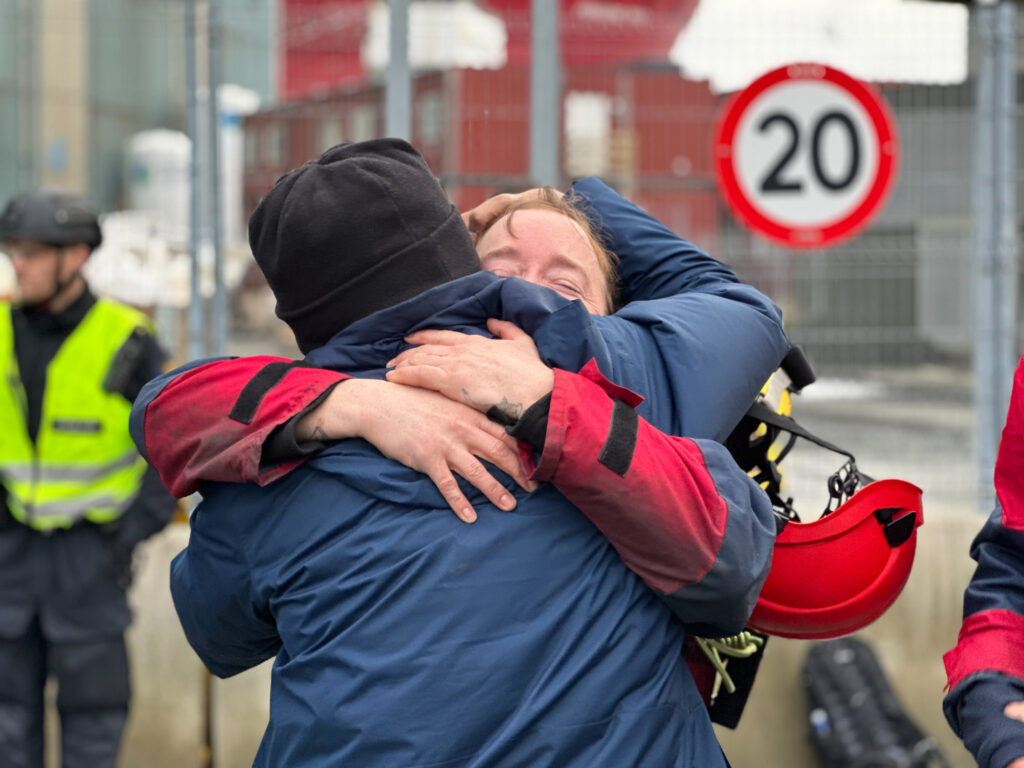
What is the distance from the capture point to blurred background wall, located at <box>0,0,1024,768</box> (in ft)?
15.3

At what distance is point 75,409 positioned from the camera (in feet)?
14.1

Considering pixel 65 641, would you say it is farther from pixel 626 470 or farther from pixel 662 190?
pixel 626 470

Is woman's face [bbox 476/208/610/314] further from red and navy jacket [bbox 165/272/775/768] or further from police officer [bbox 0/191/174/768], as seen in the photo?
police officer [bbox 0/191/174/768]

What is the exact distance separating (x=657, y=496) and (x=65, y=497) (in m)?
3.21

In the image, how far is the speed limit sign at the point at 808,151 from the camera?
15.5 ft

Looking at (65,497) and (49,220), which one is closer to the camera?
(65,497)

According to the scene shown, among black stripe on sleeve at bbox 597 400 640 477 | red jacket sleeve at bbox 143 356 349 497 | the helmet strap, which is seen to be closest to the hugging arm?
black stripe on sleeve at bbox 597 400 640 477

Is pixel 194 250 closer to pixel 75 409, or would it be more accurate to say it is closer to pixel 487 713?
pixel 75 409

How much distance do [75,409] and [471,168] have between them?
1520 mm

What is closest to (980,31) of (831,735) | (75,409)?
(831,735)

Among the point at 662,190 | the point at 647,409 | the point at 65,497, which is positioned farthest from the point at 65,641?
the point at 647,409

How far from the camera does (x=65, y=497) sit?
4.27 m

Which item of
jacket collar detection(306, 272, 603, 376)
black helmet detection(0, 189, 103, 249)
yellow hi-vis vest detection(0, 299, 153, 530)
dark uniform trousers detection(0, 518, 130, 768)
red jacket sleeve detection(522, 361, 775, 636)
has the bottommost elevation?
dark uniform trousers detection(0, 518, 130, 768)

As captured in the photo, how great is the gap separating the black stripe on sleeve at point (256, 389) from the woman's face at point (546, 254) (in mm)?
381
